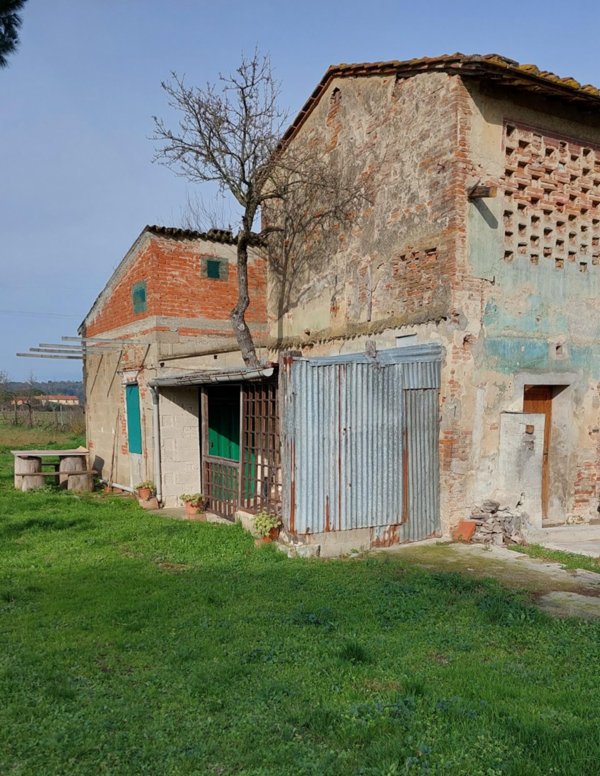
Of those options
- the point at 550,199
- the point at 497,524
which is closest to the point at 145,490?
the point at 497,524

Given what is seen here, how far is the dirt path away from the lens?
19.3ft

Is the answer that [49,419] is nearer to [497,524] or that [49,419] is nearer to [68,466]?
[68,466]

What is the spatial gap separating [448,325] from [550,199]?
2.84m

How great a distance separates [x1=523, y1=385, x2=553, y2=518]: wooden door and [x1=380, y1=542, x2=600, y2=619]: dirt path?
1993mm

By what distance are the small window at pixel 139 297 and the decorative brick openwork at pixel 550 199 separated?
7.57 metres

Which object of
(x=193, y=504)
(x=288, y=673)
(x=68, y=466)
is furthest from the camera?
(x=68, y=466)

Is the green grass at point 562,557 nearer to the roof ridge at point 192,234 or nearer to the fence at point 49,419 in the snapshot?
the roof ridge at point 192,234

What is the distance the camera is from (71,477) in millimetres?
14672

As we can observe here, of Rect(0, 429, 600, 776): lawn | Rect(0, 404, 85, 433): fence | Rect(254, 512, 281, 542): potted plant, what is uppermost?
Rect(0, 404, 85, 433): fence

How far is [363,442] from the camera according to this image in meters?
8.15

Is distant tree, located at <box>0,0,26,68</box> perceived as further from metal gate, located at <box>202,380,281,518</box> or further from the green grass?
the green grass

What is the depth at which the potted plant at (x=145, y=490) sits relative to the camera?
12523 mm

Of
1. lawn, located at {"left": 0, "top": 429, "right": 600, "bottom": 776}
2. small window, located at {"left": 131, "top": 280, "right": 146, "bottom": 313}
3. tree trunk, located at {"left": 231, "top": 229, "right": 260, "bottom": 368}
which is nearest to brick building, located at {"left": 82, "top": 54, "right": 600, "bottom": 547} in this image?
tree trunk, located at {"left": 231, "top": 229, "right": 260, "bottom": 368}

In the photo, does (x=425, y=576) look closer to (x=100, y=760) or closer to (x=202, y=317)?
(x=100, y=760)
